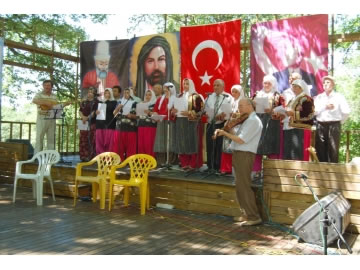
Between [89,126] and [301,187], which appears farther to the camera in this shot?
[89,126]

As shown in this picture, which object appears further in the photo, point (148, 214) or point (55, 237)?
point (148, 214)

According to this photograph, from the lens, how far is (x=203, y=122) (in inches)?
266

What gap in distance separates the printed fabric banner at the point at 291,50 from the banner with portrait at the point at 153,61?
1.69 m

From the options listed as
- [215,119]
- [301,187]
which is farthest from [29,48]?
[301,187]

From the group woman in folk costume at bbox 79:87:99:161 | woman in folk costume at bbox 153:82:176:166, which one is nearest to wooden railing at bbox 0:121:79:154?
woman in folk costume at bbox 79:87:99:161

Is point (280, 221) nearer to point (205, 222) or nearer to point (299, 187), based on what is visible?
point (299, 187)

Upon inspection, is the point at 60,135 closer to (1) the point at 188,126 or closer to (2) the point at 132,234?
(1) the point at 188,126

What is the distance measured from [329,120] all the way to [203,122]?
2152 millimetres

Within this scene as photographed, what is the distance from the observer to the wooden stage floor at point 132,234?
3.74 meters

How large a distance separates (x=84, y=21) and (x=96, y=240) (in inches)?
418

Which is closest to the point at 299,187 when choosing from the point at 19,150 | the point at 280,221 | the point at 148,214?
the point at 280,221

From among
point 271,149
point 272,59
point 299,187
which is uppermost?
point 272,59

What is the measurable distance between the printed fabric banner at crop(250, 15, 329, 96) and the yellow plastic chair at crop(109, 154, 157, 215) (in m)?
2.58
